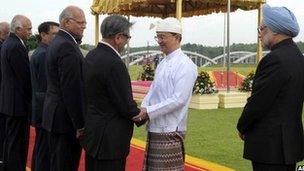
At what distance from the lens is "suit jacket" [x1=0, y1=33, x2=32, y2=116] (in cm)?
452

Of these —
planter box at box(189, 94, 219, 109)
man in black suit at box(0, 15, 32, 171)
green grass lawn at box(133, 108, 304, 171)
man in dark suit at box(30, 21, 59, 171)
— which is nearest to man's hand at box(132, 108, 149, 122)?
man in dark suit at box(30, 21, 59, 171)

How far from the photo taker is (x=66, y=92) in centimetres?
333

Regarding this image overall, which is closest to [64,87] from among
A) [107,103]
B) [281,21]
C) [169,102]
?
[107,103]

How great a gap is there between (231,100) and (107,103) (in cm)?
899

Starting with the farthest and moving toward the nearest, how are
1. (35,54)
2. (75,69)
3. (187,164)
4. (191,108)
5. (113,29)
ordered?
(191,108) → (187,164) → (35,54) → (75,69) → (113,29)

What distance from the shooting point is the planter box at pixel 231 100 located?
11.6 m

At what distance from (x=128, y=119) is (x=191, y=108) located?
847 cm

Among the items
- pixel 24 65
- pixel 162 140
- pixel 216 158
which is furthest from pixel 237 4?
pixel 162 140

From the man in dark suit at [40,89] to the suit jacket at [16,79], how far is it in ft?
0.74

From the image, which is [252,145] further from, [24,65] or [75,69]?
[24,65]

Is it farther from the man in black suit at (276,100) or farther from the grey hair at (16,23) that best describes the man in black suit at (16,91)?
the man in black suit at (276,100)

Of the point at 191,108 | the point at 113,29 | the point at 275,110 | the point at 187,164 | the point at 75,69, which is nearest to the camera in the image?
the point at 275,110

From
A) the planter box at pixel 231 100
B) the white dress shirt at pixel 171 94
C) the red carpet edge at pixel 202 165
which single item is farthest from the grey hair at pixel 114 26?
the planter box at pixel 231 100

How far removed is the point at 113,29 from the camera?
9.96 ft
